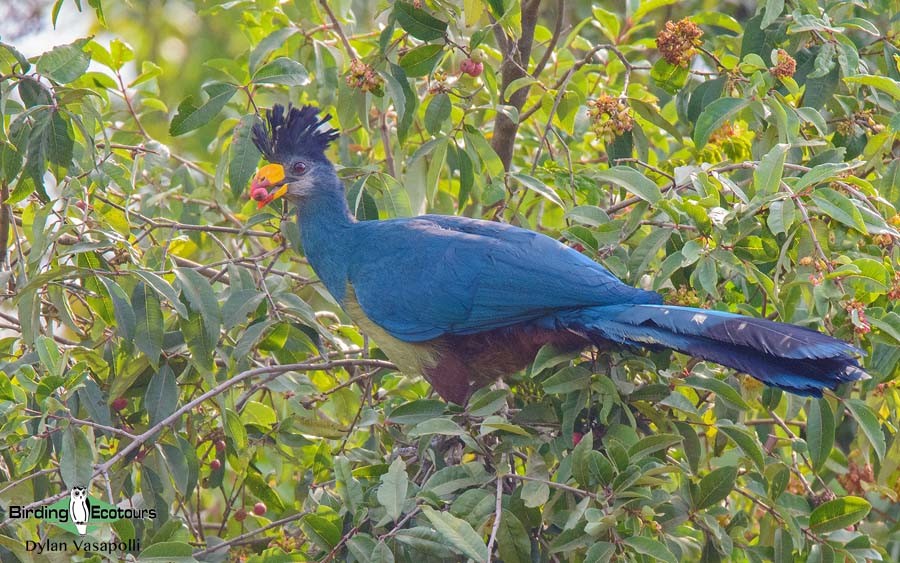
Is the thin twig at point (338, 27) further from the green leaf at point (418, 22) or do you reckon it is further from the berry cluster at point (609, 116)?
the berry cluster at point (609, 116)

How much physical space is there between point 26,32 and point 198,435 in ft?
8.03

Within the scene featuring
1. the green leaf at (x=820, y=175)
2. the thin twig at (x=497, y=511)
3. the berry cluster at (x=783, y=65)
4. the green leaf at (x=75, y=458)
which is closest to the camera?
the thin twig at (x=497, y=511)

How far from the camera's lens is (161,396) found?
3.60m

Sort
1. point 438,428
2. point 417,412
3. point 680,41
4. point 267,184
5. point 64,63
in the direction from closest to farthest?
point 438,428
point 417,412
point 64,63
point 680,41
point 267,184

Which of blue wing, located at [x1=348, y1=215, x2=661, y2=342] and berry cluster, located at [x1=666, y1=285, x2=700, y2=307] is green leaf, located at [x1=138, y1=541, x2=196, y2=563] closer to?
blue wing, located at [x1=348, y1=215, x2=661, y2=342]

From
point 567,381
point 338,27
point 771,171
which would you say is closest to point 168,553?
point 567,381

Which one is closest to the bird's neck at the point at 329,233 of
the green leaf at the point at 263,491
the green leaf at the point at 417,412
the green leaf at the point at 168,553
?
the green leaf at the point at 263,491

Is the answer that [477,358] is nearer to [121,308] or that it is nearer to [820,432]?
[820,432]

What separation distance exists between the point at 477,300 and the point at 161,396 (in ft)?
4.34

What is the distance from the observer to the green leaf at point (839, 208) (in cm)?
319

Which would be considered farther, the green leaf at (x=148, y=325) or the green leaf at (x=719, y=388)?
the green leaf at (x=148, y=325)

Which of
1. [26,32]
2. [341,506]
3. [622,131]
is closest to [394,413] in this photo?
[341,506]

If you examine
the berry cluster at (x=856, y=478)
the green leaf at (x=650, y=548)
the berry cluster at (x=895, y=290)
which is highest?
the berry cluster at (x=895, y=290)

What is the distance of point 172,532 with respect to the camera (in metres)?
3.24
